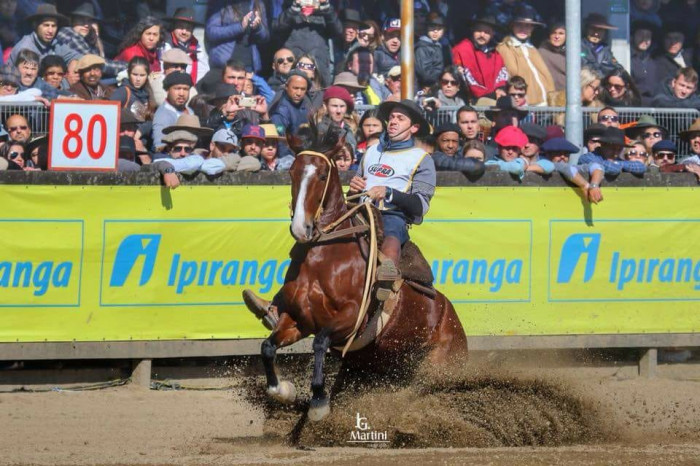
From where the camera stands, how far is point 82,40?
13.5m

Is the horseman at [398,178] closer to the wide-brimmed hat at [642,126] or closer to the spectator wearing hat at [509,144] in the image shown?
the spectator wearing hat at [509,144]

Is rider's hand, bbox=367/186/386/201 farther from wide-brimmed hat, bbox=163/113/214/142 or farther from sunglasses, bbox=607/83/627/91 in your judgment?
sunglasses, bbox=607/83/627/91

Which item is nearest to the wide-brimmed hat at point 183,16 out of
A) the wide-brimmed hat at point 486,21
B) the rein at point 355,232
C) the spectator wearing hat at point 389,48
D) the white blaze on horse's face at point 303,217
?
the spectator wearing hat at point 389,48

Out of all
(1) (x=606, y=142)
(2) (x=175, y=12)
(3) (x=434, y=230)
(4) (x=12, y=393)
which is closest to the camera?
(4) (x=12, y=393)

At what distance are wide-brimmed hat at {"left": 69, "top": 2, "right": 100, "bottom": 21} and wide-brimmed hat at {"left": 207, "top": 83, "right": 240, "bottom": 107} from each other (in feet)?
7.39

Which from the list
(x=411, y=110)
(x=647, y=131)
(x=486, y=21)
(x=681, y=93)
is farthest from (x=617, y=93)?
(x=411, y=110)

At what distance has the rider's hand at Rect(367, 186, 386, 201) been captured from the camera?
8.24m

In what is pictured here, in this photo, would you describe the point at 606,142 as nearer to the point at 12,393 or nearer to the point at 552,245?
the point at 552,245

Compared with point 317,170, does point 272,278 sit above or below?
below

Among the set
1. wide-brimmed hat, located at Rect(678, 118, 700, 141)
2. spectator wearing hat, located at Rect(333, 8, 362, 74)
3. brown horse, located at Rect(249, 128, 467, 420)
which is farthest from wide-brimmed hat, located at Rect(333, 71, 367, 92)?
brown horse, located at Rect(249, 128, 467, 420)

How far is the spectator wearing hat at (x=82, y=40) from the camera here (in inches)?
525

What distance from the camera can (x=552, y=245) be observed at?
11.1 metres

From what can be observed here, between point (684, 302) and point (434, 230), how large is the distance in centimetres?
280

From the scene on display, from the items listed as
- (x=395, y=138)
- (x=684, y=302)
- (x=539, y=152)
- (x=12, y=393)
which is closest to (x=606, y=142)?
(x=539, y=152)
